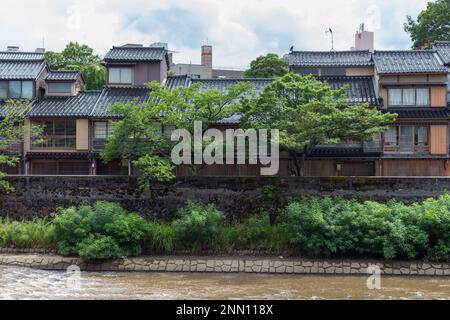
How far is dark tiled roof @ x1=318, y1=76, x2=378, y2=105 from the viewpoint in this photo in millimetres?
34344

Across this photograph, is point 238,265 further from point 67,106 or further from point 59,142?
point 67,106

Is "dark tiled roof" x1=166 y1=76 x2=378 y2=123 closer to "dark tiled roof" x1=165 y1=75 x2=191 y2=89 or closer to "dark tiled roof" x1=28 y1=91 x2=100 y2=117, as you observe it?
"dark tiled roof" x1=165 y1=75 x2=191 y2=89

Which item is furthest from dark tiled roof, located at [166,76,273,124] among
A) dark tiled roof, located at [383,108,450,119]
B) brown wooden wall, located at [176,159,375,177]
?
dark tiled roof, located at [383,108,450,119]

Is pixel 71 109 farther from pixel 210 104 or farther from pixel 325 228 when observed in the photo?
pixel 325 228

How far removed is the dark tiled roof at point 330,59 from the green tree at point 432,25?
12.7m

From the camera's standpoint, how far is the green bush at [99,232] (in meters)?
24.0

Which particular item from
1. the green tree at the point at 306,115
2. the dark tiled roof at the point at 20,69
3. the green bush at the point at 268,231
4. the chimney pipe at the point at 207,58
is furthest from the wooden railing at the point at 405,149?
the chimney pipe at the point at 207,58

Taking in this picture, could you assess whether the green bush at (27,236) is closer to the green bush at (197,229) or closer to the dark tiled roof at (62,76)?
the green bush at (197,229)

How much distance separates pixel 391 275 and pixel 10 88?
26.0 m

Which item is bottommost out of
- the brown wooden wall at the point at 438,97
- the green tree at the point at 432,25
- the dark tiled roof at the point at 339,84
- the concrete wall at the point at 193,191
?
the concrete wall at the point at 193,191

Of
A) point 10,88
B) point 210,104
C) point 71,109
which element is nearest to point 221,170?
point 210,104

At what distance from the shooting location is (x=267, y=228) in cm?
2569

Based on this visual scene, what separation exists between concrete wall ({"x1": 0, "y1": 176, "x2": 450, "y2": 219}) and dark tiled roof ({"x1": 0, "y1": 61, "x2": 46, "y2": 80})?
35.2 ft

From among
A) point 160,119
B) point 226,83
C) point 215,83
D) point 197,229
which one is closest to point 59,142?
point 215,83
